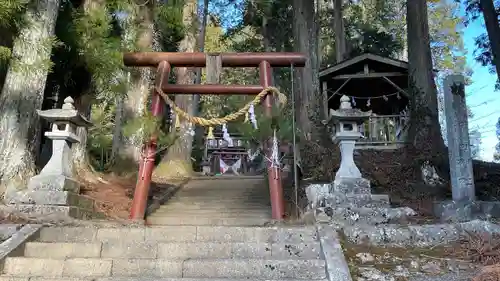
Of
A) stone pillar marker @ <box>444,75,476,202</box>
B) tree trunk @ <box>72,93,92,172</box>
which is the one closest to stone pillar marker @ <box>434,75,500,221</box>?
stone pillar marker @ <box>444,75,476,202</box>

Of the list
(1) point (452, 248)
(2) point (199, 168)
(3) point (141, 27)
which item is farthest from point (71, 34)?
(2) point (199, 168)

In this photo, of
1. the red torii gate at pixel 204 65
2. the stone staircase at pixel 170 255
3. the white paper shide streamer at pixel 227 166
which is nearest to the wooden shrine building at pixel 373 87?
the white paper shide streamer at pixel 227 166

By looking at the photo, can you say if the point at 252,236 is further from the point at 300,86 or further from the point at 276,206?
the point at 300,86

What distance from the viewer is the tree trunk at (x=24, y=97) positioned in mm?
5922

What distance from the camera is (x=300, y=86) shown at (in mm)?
12594

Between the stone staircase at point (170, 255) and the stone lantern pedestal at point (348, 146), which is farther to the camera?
the stone lantern pedestal at point (348, 146)

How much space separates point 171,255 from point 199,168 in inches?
662

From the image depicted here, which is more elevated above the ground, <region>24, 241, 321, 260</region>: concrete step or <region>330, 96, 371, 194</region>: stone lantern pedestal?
<region>330, 96, 371, 194</region>: stone lantern pedestal

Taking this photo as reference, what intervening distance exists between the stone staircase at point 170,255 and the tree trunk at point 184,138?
765 centimetres

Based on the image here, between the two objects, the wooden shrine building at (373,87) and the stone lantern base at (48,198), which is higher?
the wooden shrine building at (373,87)

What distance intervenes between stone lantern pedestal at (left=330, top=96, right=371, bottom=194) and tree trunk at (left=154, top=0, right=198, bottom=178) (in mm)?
6879

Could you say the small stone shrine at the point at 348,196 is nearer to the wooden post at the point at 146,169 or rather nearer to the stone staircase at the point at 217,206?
the stone staircase at the point at 217,206

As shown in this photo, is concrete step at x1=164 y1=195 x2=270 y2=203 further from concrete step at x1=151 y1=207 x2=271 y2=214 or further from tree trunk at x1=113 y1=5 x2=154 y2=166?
tree trunk at x1=113 y1=5 x2=154 y2=166

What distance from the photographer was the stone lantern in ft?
19.6
